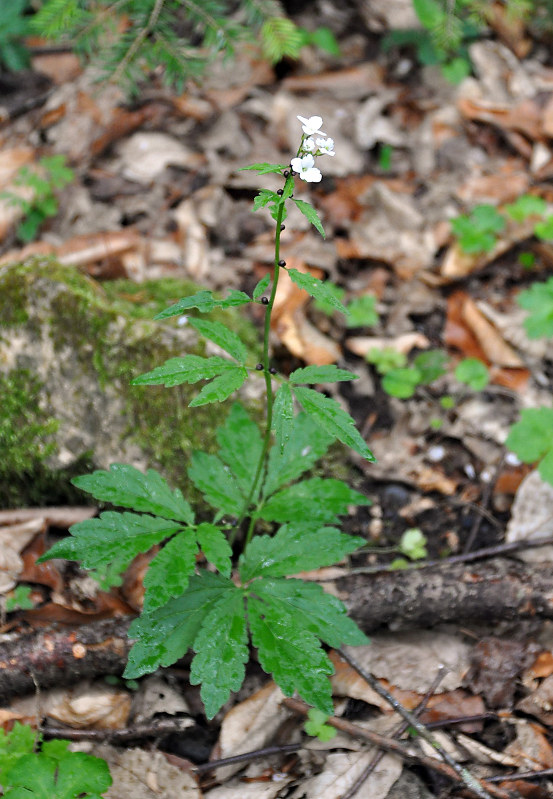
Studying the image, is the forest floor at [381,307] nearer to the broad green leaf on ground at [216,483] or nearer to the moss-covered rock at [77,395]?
the moss-covered rock at [77,395]

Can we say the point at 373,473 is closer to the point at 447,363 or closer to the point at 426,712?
the point at 447,363

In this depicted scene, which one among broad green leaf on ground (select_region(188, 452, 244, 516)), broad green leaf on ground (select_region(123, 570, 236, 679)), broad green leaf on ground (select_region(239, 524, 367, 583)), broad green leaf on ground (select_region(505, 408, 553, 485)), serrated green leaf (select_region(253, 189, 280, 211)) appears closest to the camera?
serrated green leaf (select_region(253, 189, 280, 211))

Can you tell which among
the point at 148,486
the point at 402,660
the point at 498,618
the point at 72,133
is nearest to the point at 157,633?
the point at 148,486

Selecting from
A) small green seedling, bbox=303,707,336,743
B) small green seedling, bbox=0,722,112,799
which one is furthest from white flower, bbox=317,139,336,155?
small green seedling, bbox=0,722,112,799

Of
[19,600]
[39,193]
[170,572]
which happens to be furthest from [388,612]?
[39,193]

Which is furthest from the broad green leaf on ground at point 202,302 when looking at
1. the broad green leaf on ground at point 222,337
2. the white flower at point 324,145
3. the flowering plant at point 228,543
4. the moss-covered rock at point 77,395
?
the moss-covered rock at point 77,395

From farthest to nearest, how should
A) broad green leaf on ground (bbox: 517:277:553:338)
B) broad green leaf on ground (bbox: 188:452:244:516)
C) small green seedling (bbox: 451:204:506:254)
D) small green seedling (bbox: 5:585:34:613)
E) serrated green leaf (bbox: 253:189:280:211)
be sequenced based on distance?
small green seedling (bbox: 451:204:506:254)
broad green leaf on ground (bbox: 517:277:553:338)
small green seedling (bbox: 5:585:34:613)
broad green leaf on ground (bbox: 188:452:244:516)
serrated green leaf (bbox: 253:189:280:211)

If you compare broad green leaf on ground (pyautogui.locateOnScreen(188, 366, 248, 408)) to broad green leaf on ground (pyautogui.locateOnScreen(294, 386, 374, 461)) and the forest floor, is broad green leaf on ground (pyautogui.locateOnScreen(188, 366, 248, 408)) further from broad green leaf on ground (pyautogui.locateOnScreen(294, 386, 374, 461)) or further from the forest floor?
the forest floor
